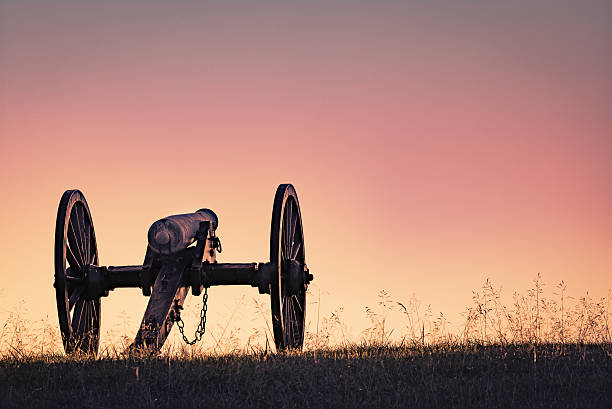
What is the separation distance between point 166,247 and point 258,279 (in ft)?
3.38

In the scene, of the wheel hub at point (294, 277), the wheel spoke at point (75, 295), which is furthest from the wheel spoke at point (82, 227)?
the wheel hub at point (294, 277)

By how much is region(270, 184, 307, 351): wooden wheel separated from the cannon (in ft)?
0.03

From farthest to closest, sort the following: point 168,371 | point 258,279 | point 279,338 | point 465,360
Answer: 1. point 258,279
2. point 279,338
3. point 465,360
4. point 168,371

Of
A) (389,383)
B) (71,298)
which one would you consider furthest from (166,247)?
(389,383)

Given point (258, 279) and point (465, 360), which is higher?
point (258, 279)

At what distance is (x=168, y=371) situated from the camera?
6117mm

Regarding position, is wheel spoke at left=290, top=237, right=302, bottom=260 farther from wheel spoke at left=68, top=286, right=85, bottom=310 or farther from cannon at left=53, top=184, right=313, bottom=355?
wheel spoke at left=68, top=286, right=85, bottom=310

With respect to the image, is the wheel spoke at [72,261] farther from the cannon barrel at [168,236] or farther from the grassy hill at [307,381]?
the grassy hill at [307,381]

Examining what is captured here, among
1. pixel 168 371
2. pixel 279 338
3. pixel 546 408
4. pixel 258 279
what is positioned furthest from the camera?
pixel 258 279

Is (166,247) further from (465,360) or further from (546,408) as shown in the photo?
(546,408)

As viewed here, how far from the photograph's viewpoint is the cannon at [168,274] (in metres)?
8.12

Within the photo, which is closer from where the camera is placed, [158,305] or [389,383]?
[389,383]

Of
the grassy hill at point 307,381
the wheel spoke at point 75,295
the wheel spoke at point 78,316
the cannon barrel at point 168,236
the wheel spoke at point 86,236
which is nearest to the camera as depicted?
the grassy hill at point 307,381

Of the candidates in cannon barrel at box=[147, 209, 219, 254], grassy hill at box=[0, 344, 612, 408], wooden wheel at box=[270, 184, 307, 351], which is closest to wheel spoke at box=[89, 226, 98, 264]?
cannon barrel at box=[147, 209, 219, 254]
